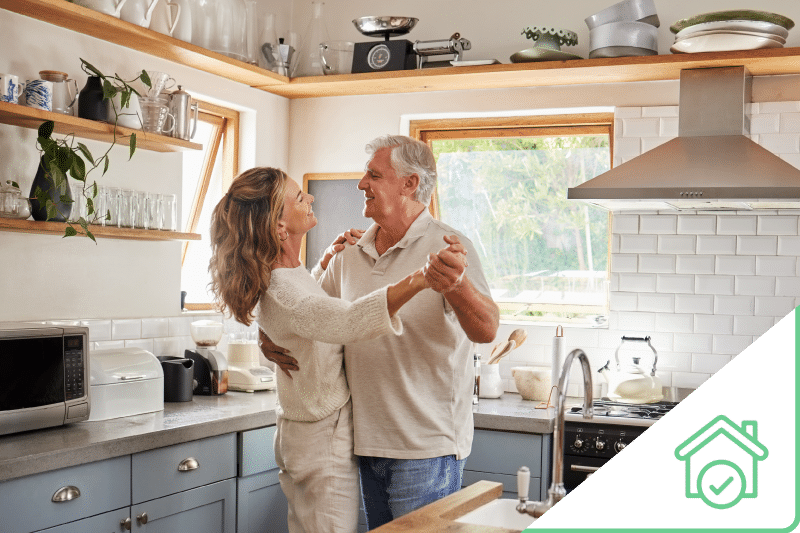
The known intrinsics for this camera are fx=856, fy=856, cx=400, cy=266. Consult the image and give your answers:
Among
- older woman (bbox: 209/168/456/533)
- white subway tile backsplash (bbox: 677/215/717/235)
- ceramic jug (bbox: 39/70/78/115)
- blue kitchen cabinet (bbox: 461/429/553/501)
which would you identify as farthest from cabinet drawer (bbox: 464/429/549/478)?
ceramic jug (bbox: 39/70/78/115)

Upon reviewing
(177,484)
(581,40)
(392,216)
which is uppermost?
(581,40)

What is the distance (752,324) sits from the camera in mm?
3889

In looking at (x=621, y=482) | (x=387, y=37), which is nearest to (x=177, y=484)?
(x=621, y=482)

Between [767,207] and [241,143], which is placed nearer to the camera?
[767,207]

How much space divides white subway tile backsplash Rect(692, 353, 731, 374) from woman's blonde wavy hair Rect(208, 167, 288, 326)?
8.12 ft

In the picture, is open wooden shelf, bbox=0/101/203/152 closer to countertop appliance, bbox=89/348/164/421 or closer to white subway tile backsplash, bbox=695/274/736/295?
countertop appliance, bbox=89/348/164/421

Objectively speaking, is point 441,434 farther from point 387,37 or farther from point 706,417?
point 387,37

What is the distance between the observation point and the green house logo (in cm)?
154

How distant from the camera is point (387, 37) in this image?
14.1 feet

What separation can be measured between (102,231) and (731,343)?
2.77 meters

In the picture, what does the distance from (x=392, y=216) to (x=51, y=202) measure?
132 centimetres

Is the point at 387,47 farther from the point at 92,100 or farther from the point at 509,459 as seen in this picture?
the point at 509,459

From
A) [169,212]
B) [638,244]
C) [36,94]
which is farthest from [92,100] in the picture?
[638,244]

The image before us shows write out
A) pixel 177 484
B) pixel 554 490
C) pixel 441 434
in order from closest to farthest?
pixel 554 490 → pixel 441 434 → pixel 177 484
